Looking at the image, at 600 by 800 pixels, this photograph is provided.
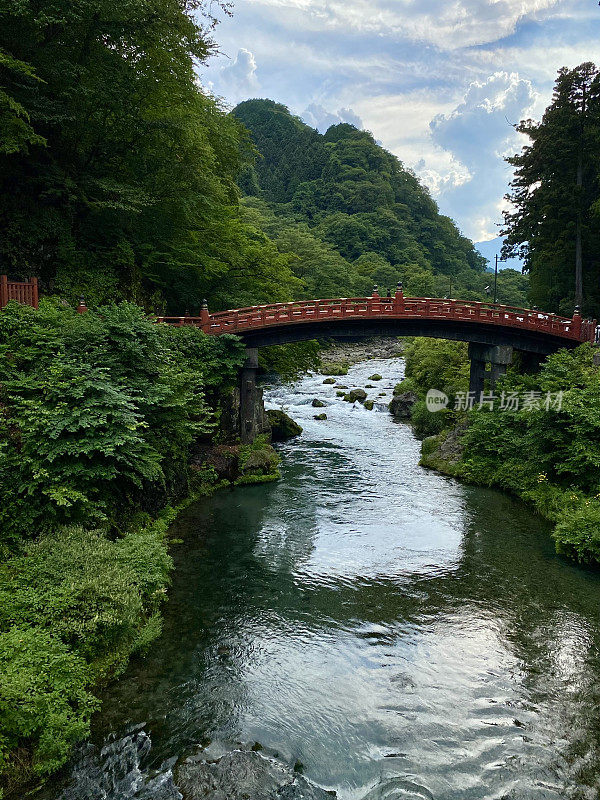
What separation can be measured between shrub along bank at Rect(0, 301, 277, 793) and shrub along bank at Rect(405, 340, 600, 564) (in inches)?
498

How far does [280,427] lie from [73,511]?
65.4 ft

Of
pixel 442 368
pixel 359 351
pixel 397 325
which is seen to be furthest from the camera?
pixel 359 351

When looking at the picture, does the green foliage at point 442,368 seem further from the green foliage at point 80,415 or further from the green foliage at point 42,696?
the green foliage at point 42,696

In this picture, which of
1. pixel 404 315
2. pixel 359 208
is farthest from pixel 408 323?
pixel 359 208

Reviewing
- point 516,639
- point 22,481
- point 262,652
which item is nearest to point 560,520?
point 516,639

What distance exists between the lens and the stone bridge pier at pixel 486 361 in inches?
1069

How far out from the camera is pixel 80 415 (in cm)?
1230

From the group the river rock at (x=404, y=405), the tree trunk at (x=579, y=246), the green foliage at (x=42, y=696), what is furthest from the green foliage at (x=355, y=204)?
the green foliage at (x=42, y=696)

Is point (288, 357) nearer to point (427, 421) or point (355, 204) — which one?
point (427, 421)

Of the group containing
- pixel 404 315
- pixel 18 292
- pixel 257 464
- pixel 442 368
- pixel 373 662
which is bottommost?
pixel 373 662

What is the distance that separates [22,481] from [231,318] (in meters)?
14.5

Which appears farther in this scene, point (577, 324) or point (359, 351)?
point (359, 351)

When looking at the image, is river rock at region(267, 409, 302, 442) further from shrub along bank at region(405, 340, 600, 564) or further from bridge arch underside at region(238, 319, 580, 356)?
shrub along bank at region(405, 340, 600, 564)

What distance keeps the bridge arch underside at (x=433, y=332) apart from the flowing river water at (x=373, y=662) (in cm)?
1027
